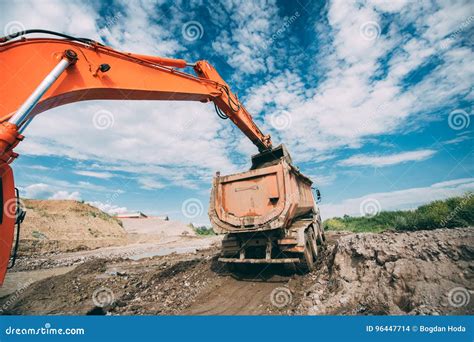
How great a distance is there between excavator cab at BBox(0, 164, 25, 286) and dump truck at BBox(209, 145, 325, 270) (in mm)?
4171

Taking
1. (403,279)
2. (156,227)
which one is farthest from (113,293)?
(156,227)

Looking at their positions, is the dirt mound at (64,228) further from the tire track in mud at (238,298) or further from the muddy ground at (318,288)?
the tire track in mud at (238,298)

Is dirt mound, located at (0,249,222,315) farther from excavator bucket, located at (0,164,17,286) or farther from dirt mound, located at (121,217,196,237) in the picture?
dirt mound, located at (121,217,196,237)

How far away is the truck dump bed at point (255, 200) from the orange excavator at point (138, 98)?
0.02m

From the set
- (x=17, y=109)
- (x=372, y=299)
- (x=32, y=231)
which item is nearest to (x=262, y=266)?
(x=372, y=299)

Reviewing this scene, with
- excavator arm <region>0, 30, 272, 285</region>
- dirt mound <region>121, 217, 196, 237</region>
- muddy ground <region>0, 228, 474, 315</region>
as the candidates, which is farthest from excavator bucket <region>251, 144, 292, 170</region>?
dirt mound <region>121, 217, 196, 237</region>

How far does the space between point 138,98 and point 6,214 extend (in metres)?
2.70

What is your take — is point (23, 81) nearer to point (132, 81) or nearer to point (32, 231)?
point (132, 81)

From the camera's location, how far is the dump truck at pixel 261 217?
5.64 meters

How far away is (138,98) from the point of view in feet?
14.5

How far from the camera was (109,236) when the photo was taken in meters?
25.8

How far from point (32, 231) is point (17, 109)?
20.7m

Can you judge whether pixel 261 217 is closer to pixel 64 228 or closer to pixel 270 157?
pixel 270 157

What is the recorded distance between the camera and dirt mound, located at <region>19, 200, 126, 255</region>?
55.5ft
